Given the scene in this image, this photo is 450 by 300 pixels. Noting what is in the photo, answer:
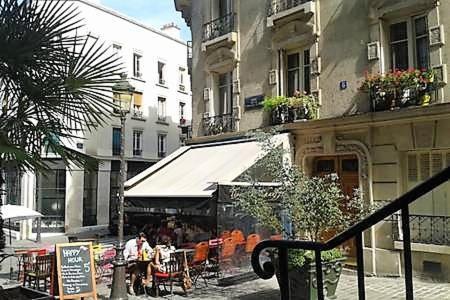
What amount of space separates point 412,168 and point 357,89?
2472mm

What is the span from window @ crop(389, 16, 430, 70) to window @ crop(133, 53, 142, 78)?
80.4ft

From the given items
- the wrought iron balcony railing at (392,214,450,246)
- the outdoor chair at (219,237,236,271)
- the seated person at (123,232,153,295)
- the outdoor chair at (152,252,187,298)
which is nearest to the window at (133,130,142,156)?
the seated person at (123,232,153,295)

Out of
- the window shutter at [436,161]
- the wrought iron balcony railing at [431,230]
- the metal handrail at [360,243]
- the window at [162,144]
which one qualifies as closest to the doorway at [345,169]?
the window shutter at [436,161]

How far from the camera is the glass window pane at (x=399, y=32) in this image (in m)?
12.1

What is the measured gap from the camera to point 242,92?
1600cm

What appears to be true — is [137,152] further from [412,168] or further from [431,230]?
[431,230]

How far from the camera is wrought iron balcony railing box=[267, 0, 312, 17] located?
14.3 meters

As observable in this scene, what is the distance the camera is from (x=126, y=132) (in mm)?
32500

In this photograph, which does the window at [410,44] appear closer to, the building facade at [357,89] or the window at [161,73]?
the building facade at [357,89]

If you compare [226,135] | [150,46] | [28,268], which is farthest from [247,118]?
[150,46]

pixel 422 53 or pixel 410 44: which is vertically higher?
pixel 410 44

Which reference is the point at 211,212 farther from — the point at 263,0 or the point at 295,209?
the point at 263,0

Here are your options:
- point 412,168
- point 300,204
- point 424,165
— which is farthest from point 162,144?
point 300,204

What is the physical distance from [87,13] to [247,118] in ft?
A: 65.1
